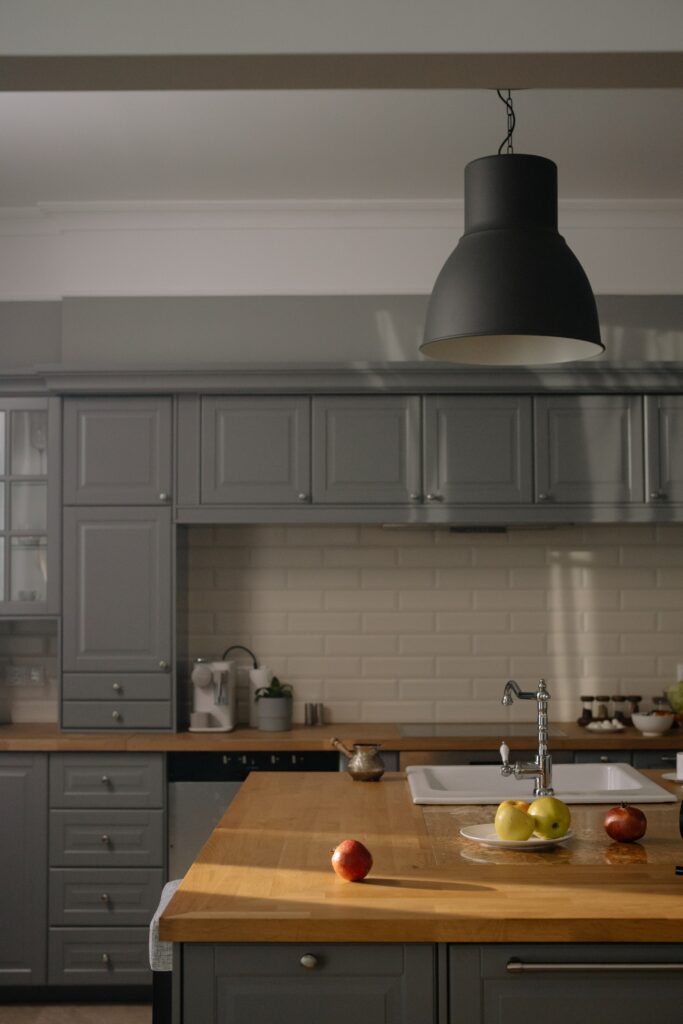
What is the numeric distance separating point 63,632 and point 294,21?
10.8 ft

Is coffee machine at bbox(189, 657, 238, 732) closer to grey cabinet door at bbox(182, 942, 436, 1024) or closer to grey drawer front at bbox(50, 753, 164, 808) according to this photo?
grey drawer front at bbox(50, 753, 164, 808)

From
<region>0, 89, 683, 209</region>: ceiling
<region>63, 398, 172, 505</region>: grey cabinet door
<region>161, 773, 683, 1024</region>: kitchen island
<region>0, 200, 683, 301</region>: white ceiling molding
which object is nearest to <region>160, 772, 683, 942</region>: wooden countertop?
<region>161, 773, 683, 1024</region>: kitchen island

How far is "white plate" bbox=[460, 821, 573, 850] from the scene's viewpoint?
9.43ft

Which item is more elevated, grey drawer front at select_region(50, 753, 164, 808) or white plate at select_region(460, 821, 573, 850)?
white plate at select_region(460, 821, 573, 850)

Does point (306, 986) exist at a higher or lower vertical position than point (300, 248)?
lower

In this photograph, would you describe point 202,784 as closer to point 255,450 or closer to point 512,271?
point 255,450

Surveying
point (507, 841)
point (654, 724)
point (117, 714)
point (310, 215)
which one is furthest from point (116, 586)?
point (507, 841)

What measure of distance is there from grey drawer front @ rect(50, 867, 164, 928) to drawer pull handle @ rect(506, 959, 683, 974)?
2.69m

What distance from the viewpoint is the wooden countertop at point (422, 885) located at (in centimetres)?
238

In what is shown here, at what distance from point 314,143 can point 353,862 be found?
298 centimetres

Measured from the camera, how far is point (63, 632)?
198 inches

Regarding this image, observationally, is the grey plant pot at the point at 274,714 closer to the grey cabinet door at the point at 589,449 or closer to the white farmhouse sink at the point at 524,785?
the white farmhouse sink at the point at 524,785

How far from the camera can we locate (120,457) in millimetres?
5031

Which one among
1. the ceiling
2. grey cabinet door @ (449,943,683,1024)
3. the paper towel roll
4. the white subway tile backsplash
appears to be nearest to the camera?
grey cabinet door @ (449,943,683,1024)
